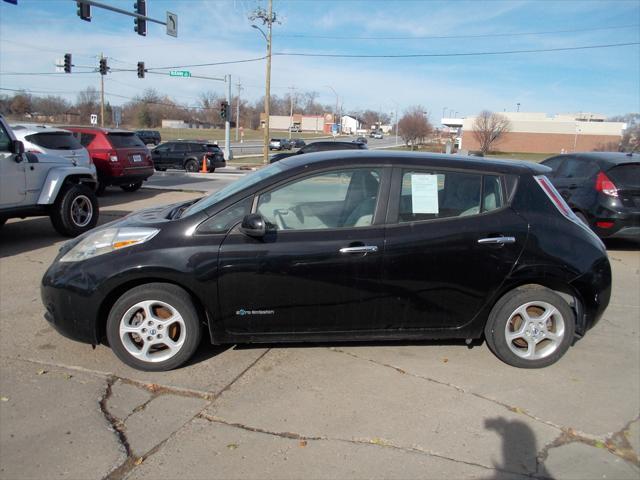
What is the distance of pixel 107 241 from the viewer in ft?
12.0

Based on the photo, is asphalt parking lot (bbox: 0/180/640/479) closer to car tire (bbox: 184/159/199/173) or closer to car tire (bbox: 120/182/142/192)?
car tire (bbox: 120/182/142/192)

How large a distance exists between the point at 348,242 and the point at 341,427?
4.05 ft

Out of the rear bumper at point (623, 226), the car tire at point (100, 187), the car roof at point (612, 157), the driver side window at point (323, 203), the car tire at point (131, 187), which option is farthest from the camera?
the car tire at point (131, 187)

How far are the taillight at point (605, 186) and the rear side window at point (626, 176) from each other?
56mm

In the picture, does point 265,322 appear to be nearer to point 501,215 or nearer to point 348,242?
point 348,242

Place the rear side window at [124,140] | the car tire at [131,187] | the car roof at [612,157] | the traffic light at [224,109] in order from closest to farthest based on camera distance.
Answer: the car roof at [612,157], the rear side window at [124,140], the car tire at [131,187], the traffic light at [224,109]

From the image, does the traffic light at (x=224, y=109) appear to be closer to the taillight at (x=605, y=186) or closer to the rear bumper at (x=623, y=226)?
the taillight at (x=605, y=186)

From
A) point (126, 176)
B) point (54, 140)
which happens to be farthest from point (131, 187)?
point (54, 140)

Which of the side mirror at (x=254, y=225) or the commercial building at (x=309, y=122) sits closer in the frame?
the side mirror at (x=254, y=225)

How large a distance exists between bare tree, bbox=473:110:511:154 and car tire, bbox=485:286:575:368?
213 feet

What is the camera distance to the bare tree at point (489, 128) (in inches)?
2596

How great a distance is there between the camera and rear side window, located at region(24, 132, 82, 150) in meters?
9.91

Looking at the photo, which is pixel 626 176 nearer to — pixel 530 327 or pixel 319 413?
pixel 530 327

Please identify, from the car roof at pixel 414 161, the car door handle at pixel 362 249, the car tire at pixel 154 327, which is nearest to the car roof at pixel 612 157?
the car roof at pixel 414 161
